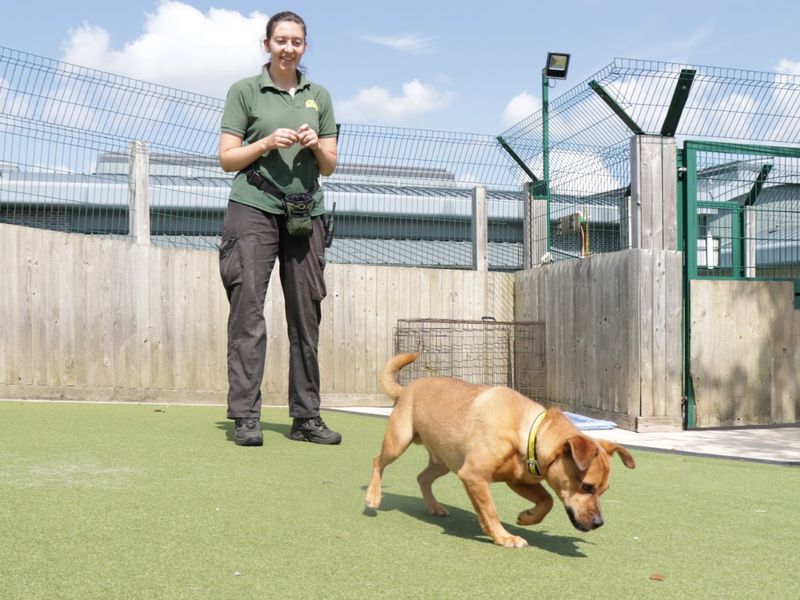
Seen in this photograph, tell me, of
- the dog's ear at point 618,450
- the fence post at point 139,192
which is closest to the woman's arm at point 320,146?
the dog's ear at point 618,450

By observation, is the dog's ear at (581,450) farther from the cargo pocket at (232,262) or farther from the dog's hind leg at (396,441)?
the cargo pocket at (232,262)

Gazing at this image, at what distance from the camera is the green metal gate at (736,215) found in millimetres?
7516

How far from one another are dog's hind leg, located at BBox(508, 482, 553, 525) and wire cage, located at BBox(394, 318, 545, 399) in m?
5.51

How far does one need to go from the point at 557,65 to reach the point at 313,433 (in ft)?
17.8

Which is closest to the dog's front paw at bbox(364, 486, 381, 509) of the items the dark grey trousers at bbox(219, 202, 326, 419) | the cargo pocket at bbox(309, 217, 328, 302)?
the dark grey trousers at bbox(219, 202, 326, 419)

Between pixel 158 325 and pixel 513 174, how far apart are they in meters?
4.26

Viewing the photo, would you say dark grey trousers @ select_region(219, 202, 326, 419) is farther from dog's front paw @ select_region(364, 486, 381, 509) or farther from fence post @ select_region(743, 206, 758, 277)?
fence post @ select_region(743, 206, 758, 277)

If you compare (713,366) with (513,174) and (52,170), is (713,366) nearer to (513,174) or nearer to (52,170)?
(513,174)

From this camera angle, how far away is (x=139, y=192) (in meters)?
7.89

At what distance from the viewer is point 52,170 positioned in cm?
760

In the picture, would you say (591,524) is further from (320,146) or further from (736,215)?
(736,215)

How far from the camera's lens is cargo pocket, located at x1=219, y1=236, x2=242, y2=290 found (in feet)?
15.7

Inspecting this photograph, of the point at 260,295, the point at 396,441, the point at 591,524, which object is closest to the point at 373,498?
the point at 396,441

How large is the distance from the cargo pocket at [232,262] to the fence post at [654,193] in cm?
385
